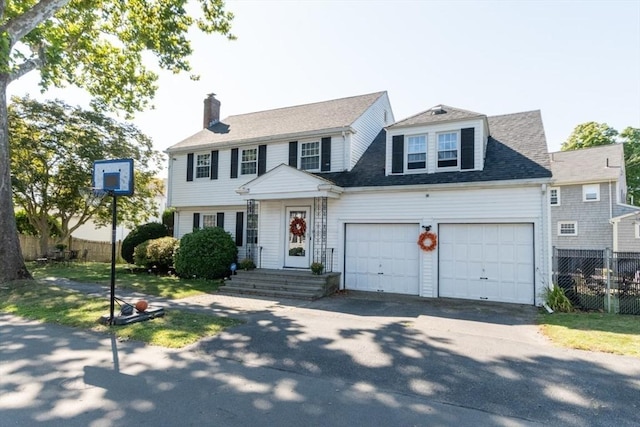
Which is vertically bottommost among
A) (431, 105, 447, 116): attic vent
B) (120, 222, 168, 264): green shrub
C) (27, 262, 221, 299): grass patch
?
(27, 262, 221, 299): grass patch

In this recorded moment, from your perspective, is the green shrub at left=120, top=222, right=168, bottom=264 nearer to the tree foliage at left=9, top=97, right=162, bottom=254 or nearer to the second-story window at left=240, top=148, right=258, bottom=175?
the tree foliage at left=9, top=97, right=162, bottom=254

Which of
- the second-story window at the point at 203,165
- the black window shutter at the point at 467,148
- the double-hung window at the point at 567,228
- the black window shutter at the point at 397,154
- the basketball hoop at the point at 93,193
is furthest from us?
the double-hung window at the point at 567,228

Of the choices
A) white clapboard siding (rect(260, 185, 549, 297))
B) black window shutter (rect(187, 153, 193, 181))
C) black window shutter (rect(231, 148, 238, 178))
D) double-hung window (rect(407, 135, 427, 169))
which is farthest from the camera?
black window shutter (rect(187, 153, 193, 181))

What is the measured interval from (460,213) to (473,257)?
4.53 ft

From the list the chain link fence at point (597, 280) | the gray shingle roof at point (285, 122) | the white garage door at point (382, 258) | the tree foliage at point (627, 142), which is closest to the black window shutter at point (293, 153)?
the gray shingle roof at point (285, 122)

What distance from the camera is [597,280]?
1041 cm

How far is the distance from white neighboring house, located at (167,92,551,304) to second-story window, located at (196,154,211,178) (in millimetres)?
50

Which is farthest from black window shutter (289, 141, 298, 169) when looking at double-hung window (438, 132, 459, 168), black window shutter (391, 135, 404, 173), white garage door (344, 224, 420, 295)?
double-hung window (438, 132, 459, 168)

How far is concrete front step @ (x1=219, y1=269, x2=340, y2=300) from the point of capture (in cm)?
1109

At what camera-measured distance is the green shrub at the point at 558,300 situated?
927 centimetres

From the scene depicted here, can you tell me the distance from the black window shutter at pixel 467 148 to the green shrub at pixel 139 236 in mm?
14432

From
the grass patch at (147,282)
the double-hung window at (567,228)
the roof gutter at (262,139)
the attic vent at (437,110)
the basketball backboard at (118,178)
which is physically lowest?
the grass patch at (147,282)

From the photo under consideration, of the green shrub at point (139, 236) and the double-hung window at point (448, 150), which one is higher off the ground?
the double-hung window at point (448, 150)

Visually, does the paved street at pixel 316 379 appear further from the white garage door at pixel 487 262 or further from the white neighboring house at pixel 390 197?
the white neighboring house at pixel 390 197
